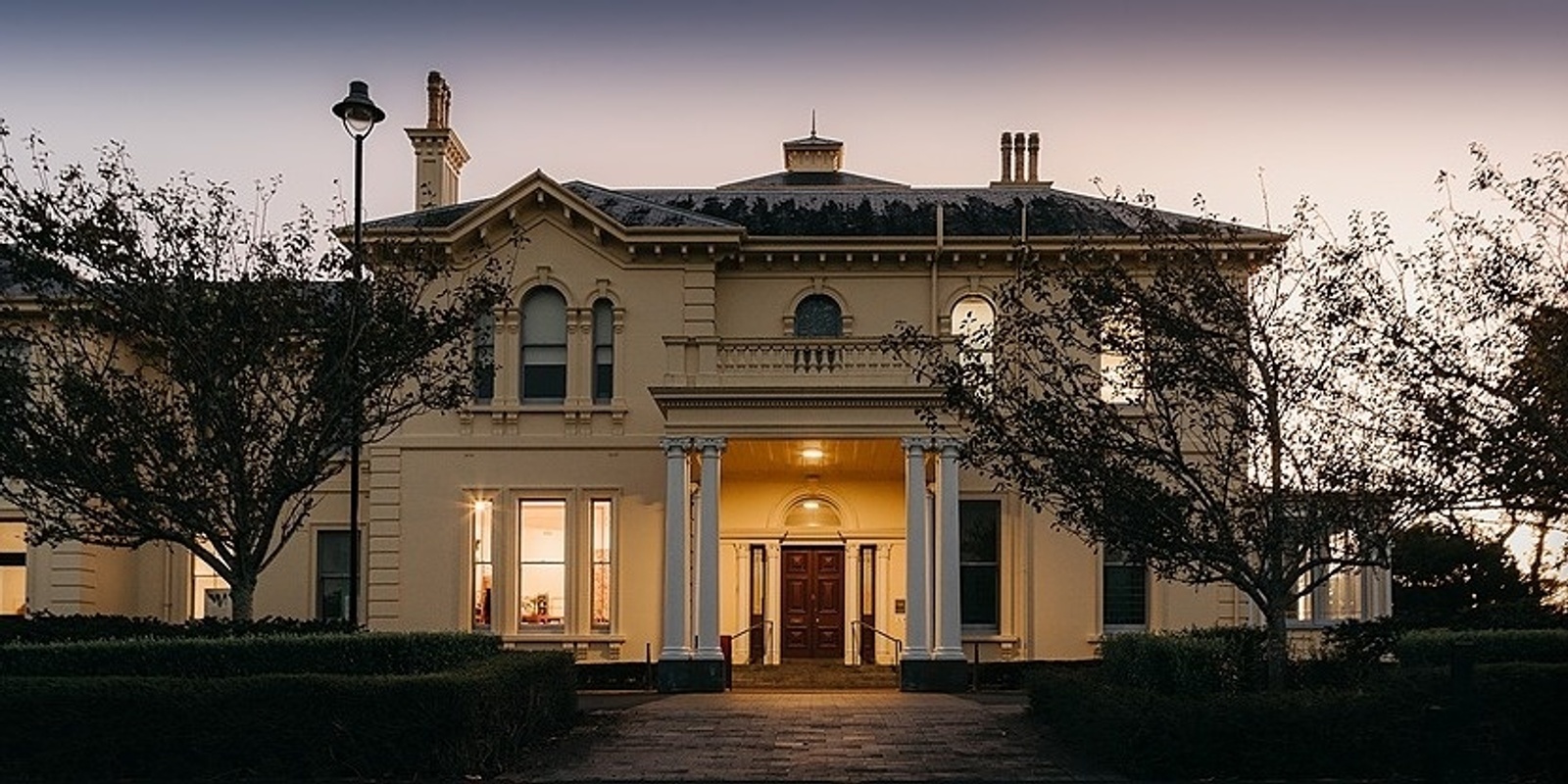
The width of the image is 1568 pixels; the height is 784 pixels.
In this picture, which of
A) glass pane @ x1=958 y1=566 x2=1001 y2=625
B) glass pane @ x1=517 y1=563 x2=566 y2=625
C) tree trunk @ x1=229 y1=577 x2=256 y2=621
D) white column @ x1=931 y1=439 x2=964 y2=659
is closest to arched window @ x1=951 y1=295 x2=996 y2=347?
glass pane @ x1=958 y1=566 x2=1001 y2=625

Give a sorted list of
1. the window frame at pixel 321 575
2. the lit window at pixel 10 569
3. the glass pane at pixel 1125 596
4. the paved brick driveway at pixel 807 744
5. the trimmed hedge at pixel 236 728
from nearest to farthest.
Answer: the trimmed hedge at pixel 236 728, the paved brick driveway at pixel 807 744, the glass pane at pixel 1125 596, the window frame at pixel 321 575, the lit window at pixel 10 569

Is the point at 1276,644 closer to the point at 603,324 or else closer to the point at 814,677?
the point at 814,677

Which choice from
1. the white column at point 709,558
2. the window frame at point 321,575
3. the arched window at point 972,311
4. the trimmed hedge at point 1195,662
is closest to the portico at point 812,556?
the white column at point 709,558

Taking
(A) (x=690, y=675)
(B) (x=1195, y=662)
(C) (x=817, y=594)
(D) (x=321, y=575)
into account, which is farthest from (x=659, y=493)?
(B) (x=1195, y=662)

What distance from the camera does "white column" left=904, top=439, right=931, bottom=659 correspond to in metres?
27.1

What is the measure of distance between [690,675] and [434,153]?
13.5 metres

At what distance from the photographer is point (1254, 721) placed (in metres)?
16.1

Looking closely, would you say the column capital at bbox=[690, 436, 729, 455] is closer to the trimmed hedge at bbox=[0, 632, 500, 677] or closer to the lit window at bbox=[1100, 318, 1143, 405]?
the lit window at bbox=[1100, 318, 1143, 405]

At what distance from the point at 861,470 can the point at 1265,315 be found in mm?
13587

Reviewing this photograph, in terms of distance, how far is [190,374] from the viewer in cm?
2058

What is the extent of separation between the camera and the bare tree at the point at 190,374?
20.5 metres

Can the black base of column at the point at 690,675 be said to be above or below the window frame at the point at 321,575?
below

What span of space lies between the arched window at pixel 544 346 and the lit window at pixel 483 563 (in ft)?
7.20

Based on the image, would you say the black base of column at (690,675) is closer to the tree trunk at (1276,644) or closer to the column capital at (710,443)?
the column capital at (710,443)
